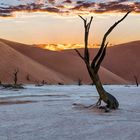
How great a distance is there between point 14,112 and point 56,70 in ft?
379

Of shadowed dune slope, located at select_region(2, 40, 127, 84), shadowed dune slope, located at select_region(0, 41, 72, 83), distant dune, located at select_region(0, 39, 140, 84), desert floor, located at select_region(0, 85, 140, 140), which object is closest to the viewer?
desert floor, located at select_region(0, 85, 140, 140)

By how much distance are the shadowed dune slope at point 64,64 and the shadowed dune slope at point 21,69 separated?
6.73 metres


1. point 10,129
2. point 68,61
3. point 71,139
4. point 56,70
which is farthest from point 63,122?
point 68,61

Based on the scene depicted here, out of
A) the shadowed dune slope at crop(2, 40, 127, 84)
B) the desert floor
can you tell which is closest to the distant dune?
the shadowed dune slope at crop(2, 40, 127, 84)

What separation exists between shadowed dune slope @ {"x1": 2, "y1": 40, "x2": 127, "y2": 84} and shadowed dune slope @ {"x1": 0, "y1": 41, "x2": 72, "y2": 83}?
6734 millimetres

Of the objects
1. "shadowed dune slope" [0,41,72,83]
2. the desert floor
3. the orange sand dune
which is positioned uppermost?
the desert floor

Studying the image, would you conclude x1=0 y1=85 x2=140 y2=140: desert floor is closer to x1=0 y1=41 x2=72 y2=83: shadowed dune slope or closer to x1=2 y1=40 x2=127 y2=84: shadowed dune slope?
x1=0 y1=41 x2=72 y2=83: shadowed dune slope

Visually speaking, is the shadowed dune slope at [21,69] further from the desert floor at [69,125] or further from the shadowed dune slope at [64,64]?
the desert floor at [69,125]

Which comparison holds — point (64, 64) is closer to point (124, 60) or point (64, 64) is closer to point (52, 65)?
point (52, 65)

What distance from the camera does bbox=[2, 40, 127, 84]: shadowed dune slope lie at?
131m

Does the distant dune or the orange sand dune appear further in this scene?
the orange sand dune

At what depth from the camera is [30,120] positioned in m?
15.7

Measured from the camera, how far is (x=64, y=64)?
141 m

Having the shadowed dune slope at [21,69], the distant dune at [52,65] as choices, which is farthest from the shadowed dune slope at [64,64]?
the shadowed dune slope at [21,69]
